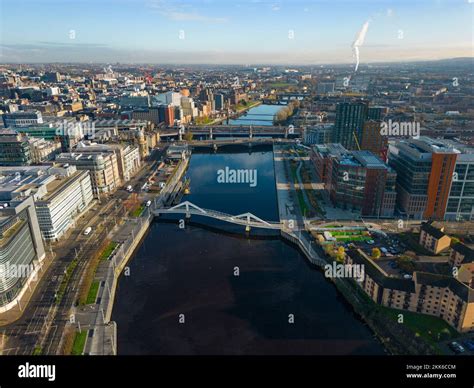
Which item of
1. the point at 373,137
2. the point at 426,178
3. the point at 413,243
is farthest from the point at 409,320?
the point at 373,137

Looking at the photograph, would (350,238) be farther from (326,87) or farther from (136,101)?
(326,87)

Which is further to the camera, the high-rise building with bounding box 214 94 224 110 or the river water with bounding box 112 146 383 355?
the high-rise building with bounding box 214 94 224 110

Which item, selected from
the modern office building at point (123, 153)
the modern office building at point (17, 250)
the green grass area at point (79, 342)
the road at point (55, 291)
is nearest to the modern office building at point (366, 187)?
the road at point (55, 291)

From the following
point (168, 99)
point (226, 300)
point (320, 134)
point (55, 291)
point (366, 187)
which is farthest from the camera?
point (168, 99)

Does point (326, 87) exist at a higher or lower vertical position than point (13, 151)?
higher

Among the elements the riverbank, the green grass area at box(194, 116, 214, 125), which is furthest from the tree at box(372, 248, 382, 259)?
the green grass area at box(194, 116, 214, 125)

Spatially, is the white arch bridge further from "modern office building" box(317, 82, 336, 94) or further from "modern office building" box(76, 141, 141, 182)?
"modern office building" box(317, 82, 336, 94)
